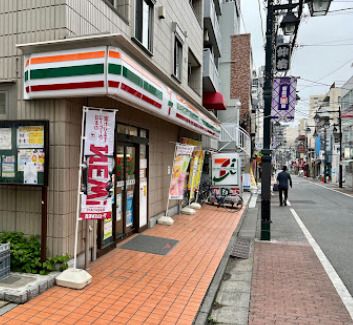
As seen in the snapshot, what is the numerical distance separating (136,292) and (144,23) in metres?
6.97

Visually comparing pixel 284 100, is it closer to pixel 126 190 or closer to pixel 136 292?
pixel 126 190

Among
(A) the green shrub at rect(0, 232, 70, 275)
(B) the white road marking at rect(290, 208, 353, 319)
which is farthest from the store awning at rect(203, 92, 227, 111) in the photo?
(A) the green shrub at rect(0, 232, 70, 275)

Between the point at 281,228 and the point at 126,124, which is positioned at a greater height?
the point at 126,124

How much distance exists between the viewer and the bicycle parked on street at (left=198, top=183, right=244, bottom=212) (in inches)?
584

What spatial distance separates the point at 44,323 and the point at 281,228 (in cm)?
884

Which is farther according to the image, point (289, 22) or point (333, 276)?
point (289, 22)

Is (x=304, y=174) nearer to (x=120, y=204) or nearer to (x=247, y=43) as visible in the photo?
(x=247, y=43)

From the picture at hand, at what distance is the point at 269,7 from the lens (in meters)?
9.23

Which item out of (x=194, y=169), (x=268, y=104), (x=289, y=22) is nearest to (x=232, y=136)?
(x=194, y=169)

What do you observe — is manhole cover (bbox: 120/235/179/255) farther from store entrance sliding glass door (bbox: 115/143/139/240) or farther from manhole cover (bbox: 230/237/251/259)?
manhole cover (bbox: 230/237/251/259)

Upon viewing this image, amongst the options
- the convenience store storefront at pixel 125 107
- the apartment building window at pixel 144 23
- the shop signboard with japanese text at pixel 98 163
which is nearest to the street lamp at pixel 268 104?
the convenience store storefront at pixel 125 107

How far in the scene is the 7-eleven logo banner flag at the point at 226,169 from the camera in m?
15.7

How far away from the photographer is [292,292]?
555 cm

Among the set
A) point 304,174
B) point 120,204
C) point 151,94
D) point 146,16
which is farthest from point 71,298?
point 304,174
